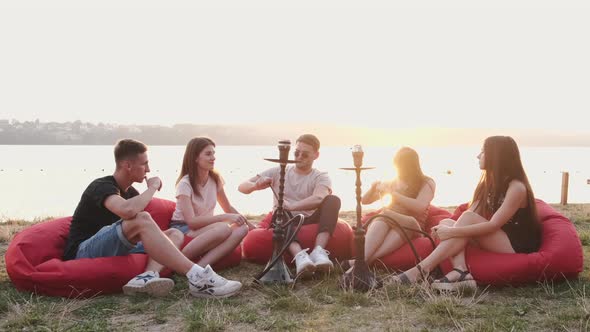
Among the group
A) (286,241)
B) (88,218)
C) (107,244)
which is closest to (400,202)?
(286,241)

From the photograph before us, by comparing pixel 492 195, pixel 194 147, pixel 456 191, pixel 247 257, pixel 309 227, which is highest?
pixel 194 147

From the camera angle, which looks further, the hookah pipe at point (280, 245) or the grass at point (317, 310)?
the hookah pipe at point (280, 245)

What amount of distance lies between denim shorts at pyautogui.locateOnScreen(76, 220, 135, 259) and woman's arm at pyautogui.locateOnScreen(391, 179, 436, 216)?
2.13 metres

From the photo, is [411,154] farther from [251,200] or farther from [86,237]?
[251,200]

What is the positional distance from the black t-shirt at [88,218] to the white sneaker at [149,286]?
55 cm

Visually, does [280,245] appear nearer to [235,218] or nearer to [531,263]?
[235,218]

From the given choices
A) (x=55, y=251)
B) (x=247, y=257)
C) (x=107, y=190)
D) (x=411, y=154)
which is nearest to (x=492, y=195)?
(x=411, y=154)

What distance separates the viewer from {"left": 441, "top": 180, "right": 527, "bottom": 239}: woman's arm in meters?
4.10

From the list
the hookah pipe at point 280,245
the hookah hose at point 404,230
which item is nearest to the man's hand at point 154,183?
the hookah pipe at point 280,245

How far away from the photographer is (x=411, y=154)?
4902 millimetres

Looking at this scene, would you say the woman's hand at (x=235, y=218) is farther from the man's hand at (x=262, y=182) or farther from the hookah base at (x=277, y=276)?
the hookah base at (x=277, y=276)

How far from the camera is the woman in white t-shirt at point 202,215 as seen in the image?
4.61 m

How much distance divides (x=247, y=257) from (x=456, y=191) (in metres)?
14.1

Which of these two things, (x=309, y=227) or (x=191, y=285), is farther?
(x=309, y=227)
